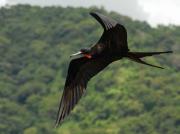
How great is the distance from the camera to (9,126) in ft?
254

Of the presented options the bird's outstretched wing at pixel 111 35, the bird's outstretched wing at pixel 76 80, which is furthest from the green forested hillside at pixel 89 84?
the bird's outstretched wing at pixel 111 35

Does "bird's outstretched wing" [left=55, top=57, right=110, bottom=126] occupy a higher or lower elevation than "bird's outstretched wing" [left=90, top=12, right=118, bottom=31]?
lower

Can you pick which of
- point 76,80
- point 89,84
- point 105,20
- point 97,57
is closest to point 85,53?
point 97,57

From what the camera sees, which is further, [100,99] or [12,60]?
[12,60]

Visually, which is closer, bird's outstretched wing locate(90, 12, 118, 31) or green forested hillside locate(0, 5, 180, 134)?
bird's outstretched wing locate(90, 12, 118, 31)

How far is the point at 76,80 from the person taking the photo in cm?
1065

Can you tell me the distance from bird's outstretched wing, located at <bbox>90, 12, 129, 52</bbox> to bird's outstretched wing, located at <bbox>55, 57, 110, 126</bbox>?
78 centimetres

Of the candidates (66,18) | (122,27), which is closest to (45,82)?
(66,18)

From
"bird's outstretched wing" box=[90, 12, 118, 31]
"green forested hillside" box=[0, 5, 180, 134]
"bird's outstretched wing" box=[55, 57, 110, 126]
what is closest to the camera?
"bird's outstretched wing" box=[90, 12, 118, 31]

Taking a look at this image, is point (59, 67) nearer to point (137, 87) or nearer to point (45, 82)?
point (45, 82)

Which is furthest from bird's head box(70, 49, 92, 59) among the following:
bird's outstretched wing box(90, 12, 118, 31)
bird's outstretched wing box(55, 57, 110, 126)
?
bird's outstretched wing box(90, 12, 118, 31)

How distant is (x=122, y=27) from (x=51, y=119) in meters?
70.5

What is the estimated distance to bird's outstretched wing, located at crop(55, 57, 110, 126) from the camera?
1031cm

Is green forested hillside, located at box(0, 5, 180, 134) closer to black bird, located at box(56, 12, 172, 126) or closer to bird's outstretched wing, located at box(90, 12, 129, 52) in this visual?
black bird, located at box(56, 12, 172, 126)
